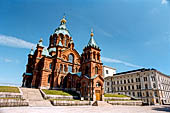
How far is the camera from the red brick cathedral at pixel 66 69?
29453 mm

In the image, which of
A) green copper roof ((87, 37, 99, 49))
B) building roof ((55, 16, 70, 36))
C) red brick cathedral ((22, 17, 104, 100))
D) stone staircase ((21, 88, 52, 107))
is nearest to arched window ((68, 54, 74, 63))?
red brick cathedral ((22, 17, 104, 100))

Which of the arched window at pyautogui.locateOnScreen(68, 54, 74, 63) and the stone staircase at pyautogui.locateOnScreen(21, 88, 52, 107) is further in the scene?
the arched window at pyautogui.locateOnScreen(68, 54, 74, 63)

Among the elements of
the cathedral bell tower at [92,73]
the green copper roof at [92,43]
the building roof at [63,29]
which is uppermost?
the building roof at [63,29]

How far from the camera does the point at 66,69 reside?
1593 inches

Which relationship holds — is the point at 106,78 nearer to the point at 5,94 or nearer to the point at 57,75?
the point at 57,75

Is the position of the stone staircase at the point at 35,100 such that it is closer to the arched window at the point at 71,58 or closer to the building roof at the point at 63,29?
the arched window at the point at 71,58

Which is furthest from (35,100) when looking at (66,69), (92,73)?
(66,69)

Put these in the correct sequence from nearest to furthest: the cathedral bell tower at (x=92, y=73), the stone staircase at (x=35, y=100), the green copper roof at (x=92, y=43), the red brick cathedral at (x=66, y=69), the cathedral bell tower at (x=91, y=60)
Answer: the stone staircase at (x=35, y=100) → the cathedral bell tower at (x=92, y=73) → the red brick cathedral at (x=66, y=69) → the cathedral bell tower at (x=91, y=60) → the green copper roof at (x=92, y=43)

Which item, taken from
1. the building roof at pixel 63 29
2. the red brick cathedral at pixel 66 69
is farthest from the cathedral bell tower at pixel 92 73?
the building roof at pixel 63 29

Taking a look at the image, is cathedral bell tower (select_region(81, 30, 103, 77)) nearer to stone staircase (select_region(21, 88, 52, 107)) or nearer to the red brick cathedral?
the red brick cathedral

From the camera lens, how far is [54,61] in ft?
129

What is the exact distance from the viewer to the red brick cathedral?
1160 inches

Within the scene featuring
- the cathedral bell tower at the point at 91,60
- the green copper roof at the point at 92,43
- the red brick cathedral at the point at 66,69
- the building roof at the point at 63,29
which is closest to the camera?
the red brick cathedral at the point at 66,69

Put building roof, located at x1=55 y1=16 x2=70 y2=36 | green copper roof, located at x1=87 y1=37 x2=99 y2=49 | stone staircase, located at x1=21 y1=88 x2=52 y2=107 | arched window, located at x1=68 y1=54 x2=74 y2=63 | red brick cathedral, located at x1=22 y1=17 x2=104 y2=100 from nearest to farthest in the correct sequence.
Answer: stone staircase, located at x1=21 y1=88 x2=52 y2=107 < red brick cathedral, located at x1=22 y1=17 x2=104 y2=100 < green copper roof, located at x1=87 y1=37 x2=99 y2=49 < arched window, located at x1=68 y1=54 x2=74 y2=63 < building roof, located at x1=55 y1=16 x2=70 y2=36
